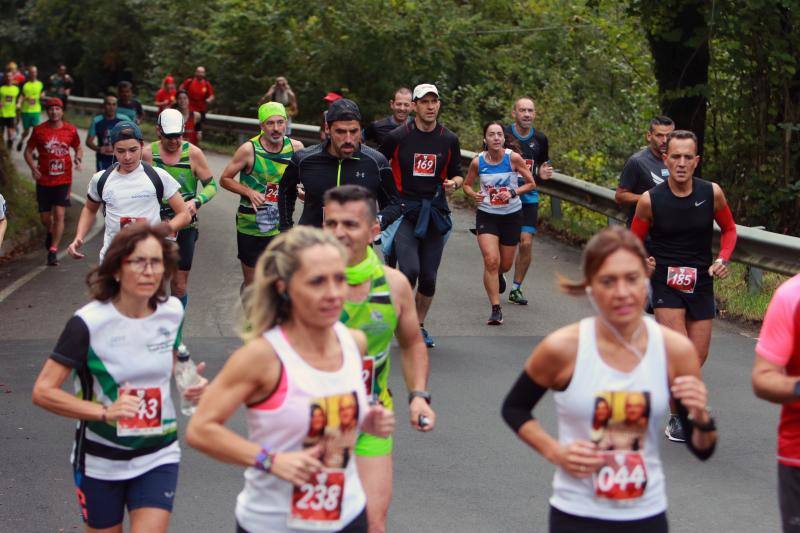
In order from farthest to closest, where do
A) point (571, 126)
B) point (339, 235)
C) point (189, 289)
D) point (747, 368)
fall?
point (571, 126) < point (189, 289) < point (747, 368) < point (339, 235)

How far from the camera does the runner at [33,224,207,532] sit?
18.0ft

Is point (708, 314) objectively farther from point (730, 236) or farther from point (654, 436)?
point (654, 436)

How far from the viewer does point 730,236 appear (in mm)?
8758

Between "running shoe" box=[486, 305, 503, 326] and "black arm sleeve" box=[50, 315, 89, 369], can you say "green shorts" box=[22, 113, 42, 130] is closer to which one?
"running shoe" box=[486, 305, 503, 326]

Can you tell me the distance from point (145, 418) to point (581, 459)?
1985 mm

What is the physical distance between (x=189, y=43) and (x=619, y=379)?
33979mm

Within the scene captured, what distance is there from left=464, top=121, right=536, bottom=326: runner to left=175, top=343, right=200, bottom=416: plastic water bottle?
6.92 metres

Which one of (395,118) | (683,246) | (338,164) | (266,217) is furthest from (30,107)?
(683,246)

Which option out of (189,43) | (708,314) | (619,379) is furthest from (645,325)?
(189,43)

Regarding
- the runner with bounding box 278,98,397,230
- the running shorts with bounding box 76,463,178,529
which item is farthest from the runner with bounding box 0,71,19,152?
the running shorts with bounding box 76,463,178,529

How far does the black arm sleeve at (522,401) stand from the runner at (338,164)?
4.38 m

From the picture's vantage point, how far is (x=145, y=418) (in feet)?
18.2

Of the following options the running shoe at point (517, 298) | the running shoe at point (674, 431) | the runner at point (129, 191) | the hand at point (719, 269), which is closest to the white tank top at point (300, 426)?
the hand at point (719, 269)

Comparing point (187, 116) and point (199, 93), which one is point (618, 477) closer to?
point (187, 116)
